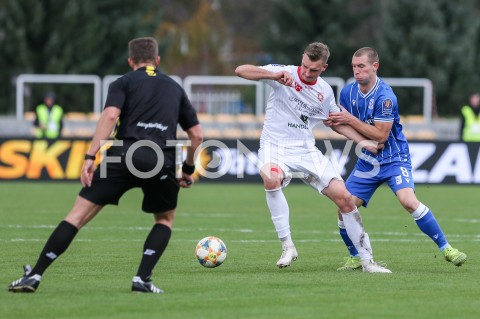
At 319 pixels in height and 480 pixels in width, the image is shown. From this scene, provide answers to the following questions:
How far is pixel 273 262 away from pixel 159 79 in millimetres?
3161

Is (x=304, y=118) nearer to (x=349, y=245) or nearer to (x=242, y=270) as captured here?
(x=349, y=245)

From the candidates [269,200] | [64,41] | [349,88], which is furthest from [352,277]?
[64,41]

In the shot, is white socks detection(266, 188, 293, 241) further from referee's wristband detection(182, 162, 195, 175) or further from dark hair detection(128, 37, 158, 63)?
dark hair detection(128, 37, 158, 63)

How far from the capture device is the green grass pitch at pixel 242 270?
7977mm

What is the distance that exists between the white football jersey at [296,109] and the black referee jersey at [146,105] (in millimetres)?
2000

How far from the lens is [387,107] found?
34.4 ft

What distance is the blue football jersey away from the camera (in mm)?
10508

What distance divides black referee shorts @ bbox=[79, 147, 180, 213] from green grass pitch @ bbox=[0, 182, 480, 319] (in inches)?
29.7

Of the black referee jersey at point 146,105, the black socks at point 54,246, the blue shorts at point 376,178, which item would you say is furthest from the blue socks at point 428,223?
the black socks at point 54,246

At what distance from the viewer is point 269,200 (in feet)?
34.9

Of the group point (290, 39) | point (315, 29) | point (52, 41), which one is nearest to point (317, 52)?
point (52, 41)

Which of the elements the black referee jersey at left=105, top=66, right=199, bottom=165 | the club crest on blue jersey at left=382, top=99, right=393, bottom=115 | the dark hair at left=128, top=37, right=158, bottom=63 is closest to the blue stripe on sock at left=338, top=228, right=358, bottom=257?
the club crest on blue jersey at left=382, top=99, right=393, bottom=115

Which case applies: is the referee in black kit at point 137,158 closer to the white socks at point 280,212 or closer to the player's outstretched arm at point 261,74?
the player's outstretched arm at point 261,74

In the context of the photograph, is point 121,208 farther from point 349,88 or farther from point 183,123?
point 183,123
